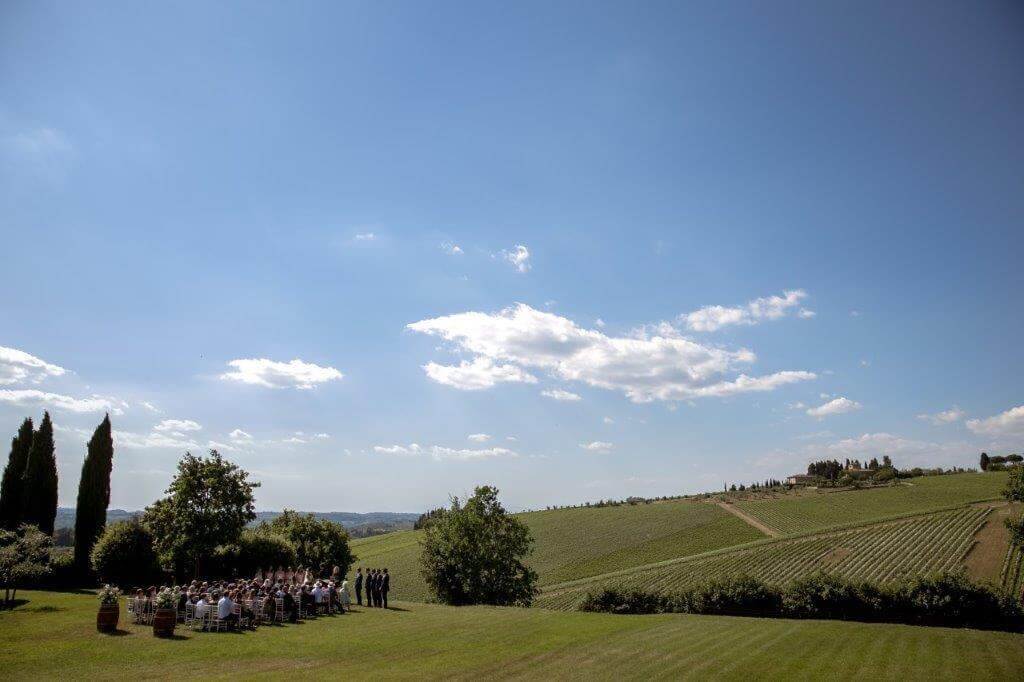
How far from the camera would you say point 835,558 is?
181ft

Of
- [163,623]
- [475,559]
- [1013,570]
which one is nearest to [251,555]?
[475,559]

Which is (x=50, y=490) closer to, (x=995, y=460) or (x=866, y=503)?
(x=866, y=503)

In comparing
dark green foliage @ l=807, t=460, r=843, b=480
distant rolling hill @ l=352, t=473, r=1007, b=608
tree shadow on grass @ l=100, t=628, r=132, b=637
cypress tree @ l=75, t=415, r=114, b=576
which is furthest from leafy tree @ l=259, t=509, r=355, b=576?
dark green foliage @ l=807, t=460, r=843, b=480

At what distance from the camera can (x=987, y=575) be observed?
45906 mm

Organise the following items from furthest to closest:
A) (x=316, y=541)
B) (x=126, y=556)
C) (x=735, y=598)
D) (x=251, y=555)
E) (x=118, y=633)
→ (x=316, y=541), (x=251, y=555), (x=126, y=556), (x=735, y=598), (x=118, y=633)

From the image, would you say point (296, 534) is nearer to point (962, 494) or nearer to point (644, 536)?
point (644, 536)

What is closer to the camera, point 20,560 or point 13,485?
point 20,560

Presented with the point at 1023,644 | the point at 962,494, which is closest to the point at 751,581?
the point at 1023,644

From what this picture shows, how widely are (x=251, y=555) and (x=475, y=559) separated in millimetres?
13554

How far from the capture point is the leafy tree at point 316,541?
38.9m

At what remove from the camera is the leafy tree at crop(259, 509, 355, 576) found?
38906 mm

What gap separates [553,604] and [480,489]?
48.2 feet

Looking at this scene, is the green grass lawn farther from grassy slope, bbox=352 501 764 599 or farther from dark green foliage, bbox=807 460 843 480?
dark green foliage, bbox=807 460 843 480

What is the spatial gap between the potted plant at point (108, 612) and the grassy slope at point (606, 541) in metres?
41.6
